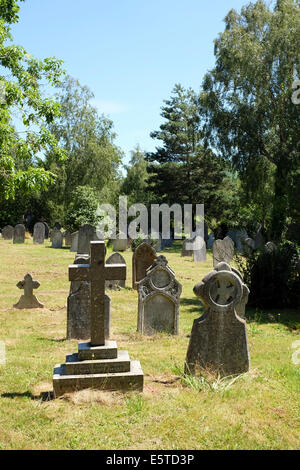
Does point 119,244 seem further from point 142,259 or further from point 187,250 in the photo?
point 142,259

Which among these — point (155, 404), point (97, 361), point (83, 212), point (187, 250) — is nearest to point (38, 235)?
point (83, 212)

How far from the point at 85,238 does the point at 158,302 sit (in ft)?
Answer: 25.3

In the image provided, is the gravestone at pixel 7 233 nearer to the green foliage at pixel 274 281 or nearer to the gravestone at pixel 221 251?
the gravestone at pixel 221 251

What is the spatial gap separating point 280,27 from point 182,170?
13.4 meters

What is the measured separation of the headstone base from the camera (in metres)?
4.70

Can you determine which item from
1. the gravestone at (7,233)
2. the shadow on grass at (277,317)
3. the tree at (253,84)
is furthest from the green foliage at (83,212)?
the shadow on grass at (277,317)

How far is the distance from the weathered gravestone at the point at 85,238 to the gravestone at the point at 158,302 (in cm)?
663

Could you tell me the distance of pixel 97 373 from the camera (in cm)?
481

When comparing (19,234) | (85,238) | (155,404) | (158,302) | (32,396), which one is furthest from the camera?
(19,234)

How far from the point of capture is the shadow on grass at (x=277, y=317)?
29.3 ft

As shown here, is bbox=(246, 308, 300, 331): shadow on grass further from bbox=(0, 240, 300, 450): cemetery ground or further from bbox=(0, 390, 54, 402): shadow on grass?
bbox=(0, 390, 54, 402): shadow on grass

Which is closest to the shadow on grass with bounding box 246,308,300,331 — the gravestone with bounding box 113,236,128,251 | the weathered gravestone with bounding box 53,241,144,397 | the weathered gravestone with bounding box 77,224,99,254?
the weathered gravestone with bounding box 53,241,144,397

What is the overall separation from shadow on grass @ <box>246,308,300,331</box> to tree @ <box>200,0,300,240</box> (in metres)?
12.6
